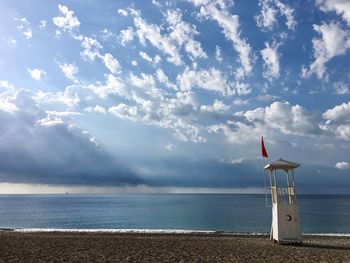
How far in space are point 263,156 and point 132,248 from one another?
8364 millimetres

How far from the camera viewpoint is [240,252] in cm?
1703

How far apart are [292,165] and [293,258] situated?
21.3 feet

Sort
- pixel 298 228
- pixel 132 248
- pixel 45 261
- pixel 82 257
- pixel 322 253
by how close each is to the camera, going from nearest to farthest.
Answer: pixel 45 261, pixel 82 257, pixel 322 253, pixel 132 248, pixel 298 228

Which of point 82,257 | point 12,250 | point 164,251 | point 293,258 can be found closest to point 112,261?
point 82,257

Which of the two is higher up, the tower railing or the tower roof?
the tower roof

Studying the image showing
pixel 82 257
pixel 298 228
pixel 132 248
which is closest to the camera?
pixel 82 257

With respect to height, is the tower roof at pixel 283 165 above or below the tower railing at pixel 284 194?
above

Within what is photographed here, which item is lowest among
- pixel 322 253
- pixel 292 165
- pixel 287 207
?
pixel 322 253

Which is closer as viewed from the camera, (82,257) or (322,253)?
(82,257)

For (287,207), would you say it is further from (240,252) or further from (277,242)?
(240,252)

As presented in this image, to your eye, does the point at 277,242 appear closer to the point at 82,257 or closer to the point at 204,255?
the point at 204,255

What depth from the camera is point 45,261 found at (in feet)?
45.0

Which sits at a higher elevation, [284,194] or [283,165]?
[283,165]

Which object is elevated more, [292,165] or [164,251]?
[292,165]
